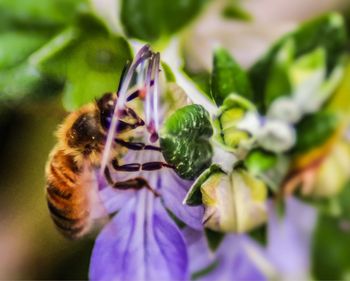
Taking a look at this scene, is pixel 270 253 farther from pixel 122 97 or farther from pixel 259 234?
pixel 122 97

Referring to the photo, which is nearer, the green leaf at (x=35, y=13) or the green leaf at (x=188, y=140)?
the green leaf at (x=188, y=140)

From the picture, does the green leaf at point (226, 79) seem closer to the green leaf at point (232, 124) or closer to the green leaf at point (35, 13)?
the green leaf at point (232, 124)

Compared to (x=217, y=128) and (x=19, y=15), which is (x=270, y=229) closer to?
(x=217, y=128)

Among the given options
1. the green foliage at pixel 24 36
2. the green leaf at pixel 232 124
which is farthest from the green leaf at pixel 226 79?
the green foliage at pixel 24 36

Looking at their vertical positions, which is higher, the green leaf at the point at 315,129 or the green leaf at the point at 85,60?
the green leaf at the point at 85,60

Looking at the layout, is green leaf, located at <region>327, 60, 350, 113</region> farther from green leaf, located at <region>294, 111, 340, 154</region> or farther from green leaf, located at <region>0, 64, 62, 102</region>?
green leaf, located at <region>0, 64, 62, 102</region>

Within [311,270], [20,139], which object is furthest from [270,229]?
[20,139]
